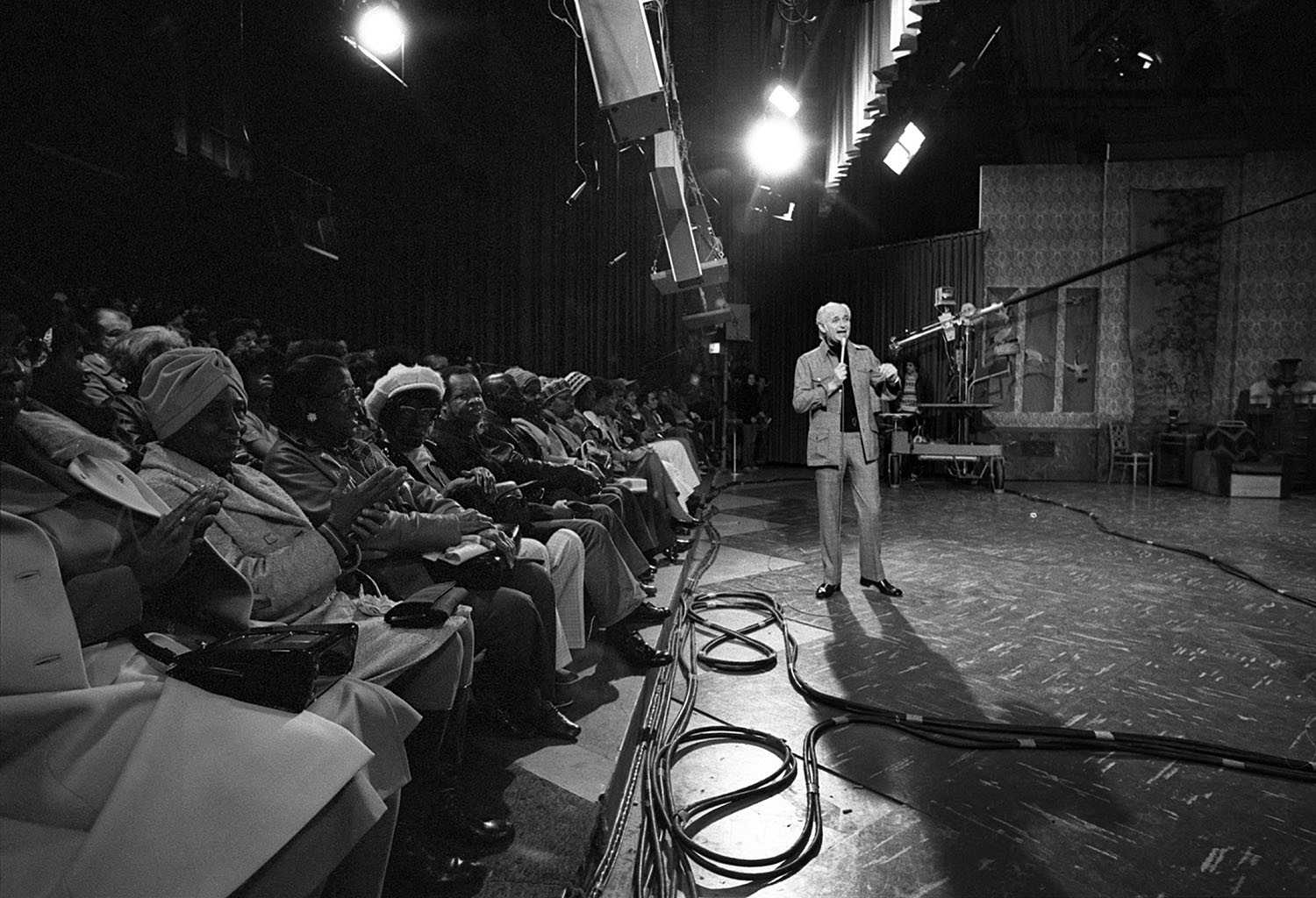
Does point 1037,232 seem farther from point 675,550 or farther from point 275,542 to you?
point 275,542

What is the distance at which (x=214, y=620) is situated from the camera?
143cm

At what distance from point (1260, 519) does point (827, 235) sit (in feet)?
25.3

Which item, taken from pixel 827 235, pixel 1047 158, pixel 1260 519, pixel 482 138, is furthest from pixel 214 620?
pixel 1047 158

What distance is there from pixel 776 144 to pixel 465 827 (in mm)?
6081

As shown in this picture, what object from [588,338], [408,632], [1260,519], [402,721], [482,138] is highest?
[482,138]

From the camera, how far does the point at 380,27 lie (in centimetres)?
460

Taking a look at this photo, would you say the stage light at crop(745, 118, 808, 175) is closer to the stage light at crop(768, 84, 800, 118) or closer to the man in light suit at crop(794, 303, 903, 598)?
the stage light at crop(768, 84, 800, 118)

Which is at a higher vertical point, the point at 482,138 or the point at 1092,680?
the point at 482,138

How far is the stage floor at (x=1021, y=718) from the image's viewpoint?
1707mm

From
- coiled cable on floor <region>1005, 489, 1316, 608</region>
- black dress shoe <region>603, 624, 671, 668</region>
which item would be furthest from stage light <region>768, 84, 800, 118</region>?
black dress shoe <region>603, 624, 671, 668</region>

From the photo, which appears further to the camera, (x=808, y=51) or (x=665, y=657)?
(x=808, y=51)

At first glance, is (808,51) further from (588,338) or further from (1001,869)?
(1001,869)

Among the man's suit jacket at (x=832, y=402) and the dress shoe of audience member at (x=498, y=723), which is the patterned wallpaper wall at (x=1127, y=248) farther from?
the dress shoe of audience member at (x=498, y=723)

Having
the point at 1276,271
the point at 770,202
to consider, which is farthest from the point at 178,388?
the point at 1276,271
